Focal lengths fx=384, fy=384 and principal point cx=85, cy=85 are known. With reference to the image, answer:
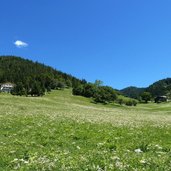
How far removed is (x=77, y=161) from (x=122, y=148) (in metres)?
4.33

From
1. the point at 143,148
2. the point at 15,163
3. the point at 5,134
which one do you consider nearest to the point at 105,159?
the point at 15,163

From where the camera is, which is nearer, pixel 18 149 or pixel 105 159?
pixel 105 159

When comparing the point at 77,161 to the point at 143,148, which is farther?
the point at 143,148

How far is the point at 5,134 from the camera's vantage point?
69.3ft

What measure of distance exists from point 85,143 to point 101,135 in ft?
8.83

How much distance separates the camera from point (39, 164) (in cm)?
1209

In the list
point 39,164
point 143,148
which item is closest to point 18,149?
point 39,164

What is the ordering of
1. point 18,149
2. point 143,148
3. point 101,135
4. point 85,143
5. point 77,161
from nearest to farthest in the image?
point 77,161 → point 18,149 → point 143,148 → point 85,143 → point 101,135

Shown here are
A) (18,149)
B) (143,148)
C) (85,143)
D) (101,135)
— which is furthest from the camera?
(101,135)

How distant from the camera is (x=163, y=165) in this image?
11.8 metres

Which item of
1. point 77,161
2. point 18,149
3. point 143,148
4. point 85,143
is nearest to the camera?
point 77,161

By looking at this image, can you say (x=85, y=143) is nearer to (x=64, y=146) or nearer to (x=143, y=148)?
(x=64, y=146)

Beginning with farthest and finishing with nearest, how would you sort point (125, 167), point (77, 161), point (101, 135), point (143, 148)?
point (101, 135) < point (143, 148) < point (77, 161) < point (125, 167)

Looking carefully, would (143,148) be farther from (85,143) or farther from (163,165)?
(163,165)
